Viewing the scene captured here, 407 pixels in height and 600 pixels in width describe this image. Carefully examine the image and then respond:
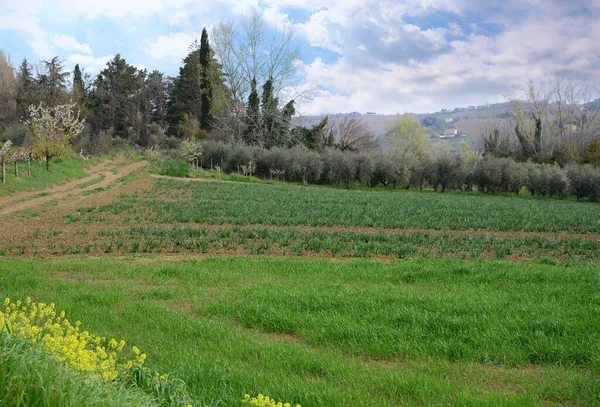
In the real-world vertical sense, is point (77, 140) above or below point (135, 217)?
above

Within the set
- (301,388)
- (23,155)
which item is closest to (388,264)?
(301,388)

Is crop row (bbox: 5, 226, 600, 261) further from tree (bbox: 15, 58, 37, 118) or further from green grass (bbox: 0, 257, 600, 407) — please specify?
tree (bbox: 15, 58, 37, 118)

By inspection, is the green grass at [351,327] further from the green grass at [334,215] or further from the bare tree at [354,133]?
the bare tree at [354,133]

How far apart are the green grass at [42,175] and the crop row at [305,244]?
1126 centimetres

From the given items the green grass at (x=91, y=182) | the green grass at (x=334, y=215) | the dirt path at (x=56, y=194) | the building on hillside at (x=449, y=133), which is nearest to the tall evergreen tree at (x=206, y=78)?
the dirt path at (x=56, y=194)

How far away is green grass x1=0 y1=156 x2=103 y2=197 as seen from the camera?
22.0 m

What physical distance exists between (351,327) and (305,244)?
22.5 ft

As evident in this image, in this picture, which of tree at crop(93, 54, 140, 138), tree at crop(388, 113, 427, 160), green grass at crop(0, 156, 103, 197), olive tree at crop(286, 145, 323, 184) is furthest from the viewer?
tree at crop(388, 113, 427, 160)

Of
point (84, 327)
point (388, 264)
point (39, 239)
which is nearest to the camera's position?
point (84, 327)

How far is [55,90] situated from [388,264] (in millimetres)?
46631

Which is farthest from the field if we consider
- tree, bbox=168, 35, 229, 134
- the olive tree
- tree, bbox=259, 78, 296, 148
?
tree, bbox=168, 35, 229, 134

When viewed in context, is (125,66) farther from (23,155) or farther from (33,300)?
(33,300)

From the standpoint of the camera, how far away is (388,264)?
9891 mm

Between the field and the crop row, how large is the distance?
0.06m
